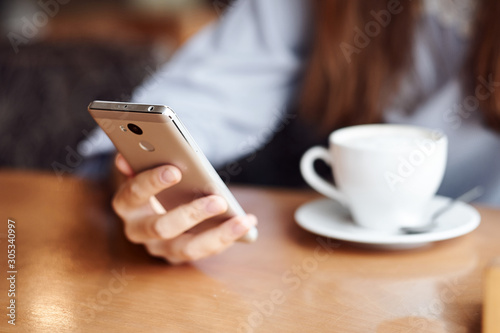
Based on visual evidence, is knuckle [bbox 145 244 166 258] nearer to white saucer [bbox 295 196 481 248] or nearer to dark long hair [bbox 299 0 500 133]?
white saucer [bbox 295 196 481 248]

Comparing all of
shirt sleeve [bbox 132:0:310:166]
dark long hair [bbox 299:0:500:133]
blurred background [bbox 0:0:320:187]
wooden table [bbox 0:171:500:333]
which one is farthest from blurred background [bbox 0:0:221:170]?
wooden table [bbox 0:171:500:333]

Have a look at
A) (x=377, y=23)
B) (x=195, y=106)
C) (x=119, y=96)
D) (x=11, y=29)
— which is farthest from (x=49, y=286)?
(x=11, y=29)

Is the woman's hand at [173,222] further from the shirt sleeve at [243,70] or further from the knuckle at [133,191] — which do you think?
the shirt sleeve at [243,70]

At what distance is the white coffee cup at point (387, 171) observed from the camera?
536 mm

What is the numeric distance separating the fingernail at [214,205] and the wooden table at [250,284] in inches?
2.3

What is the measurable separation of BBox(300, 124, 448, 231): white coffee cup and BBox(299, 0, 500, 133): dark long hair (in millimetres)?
281

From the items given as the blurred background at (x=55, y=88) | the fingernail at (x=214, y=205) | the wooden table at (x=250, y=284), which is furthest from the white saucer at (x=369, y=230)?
the blurred background at (x=55, y=88)

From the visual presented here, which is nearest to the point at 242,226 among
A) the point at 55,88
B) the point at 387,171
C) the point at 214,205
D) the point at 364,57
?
the point at 214,205

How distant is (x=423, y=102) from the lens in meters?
0.91

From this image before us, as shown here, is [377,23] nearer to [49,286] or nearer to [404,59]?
[404,59]

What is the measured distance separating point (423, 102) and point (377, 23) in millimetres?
138

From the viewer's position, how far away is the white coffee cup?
1.76 feet

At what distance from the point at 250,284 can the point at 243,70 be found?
0.55 meters

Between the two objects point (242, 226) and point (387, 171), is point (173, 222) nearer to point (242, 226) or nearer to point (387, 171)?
point (242, 226)
